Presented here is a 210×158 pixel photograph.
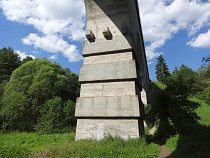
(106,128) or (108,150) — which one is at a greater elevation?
(106,128)

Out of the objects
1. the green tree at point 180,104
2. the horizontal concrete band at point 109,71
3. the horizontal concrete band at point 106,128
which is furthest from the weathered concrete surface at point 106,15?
the green tree at point 180,104

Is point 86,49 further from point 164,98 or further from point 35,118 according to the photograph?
point 35,118

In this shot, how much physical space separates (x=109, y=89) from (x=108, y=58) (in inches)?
57.7

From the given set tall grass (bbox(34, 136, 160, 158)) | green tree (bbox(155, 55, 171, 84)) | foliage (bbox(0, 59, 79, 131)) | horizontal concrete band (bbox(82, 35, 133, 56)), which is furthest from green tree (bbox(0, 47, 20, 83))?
green tree (bbox(155, 55, 171, 84))

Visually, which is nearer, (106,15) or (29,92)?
(106,15)

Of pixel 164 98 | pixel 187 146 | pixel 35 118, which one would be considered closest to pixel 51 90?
pixel 35 118

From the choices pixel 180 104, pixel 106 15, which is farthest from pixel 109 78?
pixel 180 104

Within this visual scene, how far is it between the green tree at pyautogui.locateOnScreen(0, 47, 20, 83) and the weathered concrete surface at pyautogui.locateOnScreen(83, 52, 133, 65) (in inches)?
983

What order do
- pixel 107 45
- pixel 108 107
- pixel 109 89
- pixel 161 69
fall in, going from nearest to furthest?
pixel 108 107, pixel 109 89, pixel 107 45, pixel 161 69

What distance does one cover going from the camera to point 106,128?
7035 mm

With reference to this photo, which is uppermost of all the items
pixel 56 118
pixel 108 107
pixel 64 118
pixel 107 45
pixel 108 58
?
pixel 107 45

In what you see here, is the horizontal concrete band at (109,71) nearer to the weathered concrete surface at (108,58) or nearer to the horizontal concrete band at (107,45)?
the weathered concrete surface at (108,58)

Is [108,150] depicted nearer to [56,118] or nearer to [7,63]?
[56,118]

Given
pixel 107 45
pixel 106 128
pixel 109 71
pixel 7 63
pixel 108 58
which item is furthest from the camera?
pixel 7 63
